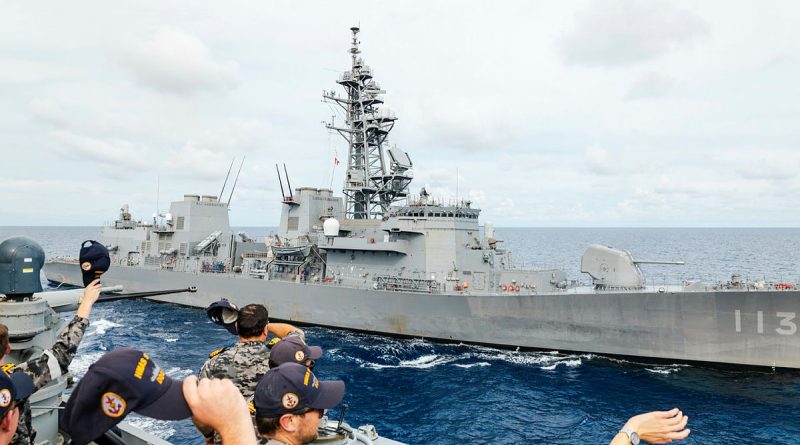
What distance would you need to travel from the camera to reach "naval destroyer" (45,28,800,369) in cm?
1507

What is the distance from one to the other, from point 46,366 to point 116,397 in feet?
5.51

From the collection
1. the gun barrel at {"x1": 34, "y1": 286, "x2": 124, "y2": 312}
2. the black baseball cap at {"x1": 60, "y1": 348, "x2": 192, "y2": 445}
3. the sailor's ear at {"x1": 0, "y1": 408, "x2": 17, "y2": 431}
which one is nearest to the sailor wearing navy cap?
the sailor's ear at {"x1": 0, "y1": 408, "x2": 17, "y2": 431}

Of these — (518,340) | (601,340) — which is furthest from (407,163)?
(601,340)

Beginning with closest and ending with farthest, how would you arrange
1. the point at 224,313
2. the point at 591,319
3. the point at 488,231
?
the point at 224,313 → the point at 591,319 → the point at 488,231

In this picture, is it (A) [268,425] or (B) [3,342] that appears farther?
(B) [3,342]

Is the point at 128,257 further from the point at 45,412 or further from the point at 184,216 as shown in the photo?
Answer: the point at 45,412

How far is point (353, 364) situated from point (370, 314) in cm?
369

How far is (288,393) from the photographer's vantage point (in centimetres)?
204

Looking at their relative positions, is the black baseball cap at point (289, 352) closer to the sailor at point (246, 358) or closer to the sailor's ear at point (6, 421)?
the sailor at point (246, 358)

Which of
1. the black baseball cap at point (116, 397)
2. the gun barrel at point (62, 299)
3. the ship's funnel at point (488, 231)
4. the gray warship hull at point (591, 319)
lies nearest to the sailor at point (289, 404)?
the black baseball cap at point (116, 397)

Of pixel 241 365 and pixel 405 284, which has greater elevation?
pixel 241 365

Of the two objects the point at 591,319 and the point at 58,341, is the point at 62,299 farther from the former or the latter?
the point at 591,319

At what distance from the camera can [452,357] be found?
16750 millimetres

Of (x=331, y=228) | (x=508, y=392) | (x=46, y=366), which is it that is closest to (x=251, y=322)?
(x=46, y=366)
